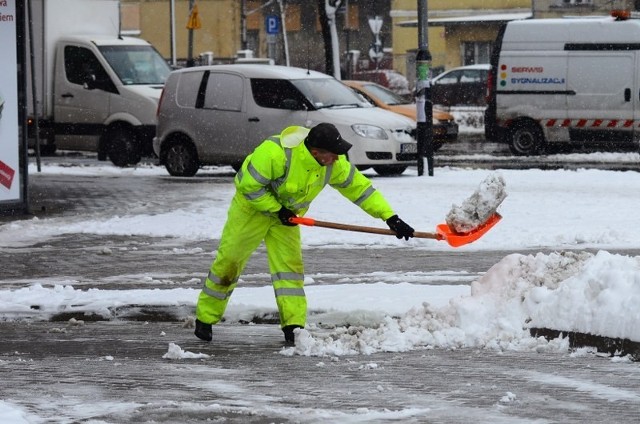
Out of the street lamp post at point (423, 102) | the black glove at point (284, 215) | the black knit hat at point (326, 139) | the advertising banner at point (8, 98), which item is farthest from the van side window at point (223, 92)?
the black knit hat at point (326, 139)

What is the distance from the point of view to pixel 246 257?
364 inches

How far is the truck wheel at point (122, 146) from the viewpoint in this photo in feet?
82.4

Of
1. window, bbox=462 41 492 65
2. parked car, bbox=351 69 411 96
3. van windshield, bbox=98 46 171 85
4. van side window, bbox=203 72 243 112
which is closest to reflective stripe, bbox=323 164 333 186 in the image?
van side window, bbox=203 72 243 112

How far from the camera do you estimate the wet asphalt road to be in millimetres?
6984

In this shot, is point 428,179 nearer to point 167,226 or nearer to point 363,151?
point 363,151

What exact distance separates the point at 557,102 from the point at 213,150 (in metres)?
6.49

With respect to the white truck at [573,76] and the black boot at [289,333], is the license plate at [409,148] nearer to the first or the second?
the white truck at [573,76]

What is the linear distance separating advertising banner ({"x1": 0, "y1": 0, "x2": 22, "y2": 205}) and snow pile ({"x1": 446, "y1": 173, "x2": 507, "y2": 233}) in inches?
326

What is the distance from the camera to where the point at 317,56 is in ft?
219

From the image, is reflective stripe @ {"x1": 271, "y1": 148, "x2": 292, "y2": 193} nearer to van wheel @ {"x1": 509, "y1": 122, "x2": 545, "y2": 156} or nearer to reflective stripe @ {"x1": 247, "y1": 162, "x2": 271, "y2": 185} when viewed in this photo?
reflective stripe @ {"x1": 247, "y1": 162, "x2": 271, "y2": 185}

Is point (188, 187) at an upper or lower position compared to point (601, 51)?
lower

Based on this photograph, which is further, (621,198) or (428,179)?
(428,179)

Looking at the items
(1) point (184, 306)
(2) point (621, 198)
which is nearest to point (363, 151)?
(2) point (621, 198)

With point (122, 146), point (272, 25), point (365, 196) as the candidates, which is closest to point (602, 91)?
point (122, 146)
